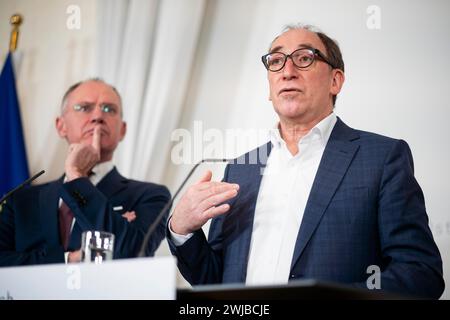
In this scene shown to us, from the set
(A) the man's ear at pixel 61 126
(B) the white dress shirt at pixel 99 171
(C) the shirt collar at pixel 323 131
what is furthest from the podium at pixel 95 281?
(A) the man's ear at pixel 61 126

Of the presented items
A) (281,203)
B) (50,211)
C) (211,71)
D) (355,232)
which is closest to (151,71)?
(211,71)

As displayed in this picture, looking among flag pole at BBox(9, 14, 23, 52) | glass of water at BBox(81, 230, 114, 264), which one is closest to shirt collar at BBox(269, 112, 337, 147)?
glass of water at BBox(81, 230, 114, 264)

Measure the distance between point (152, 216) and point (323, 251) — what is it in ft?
4.12

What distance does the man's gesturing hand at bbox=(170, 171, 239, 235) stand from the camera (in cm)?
263

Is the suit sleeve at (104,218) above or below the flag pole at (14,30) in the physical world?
below

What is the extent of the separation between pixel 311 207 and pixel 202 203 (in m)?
0.47

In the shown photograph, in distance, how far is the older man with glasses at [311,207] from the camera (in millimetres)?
2609

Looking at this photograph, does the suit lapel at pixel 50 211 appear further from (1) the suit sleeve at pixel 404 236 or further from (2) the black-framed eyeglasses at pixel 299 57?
(1) the suit sleeve at pixel 404 236

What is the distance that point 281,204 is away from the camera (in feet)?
9.62

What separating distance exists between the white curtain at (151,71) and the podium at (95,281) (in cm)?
180

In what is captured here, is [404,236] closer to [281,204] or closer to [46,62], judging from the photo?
[281,204]

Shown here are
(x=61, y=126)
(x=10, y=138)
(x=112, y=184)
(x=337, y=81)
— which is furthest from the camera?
(x=10, y=138)
